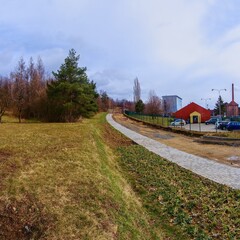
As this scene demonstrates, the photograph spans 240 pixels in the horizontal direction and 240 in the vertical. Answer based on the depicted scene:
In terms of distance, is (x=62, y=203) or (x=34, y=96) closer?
(x=62, y=203)

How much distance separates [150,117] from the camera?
48250 millimetres

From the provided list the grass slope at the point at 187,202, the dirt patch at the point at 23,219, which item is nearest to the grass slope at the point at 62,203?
the dirt patch at the point at 23,219

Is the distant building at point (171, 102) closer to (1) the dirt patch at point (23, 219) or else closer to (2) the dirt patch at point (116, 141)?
(2) the dirt patch at point (116, 141)

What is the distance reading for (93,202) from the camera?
20.7 feet

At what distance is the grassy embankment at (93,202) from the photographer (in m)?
5.32

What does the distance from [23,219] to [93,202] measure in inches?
61.4

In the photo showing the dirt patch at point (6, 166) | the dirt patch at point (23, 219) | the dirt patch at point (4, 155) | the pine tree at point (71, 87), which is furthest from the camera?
the pine tree at point (71, 87)

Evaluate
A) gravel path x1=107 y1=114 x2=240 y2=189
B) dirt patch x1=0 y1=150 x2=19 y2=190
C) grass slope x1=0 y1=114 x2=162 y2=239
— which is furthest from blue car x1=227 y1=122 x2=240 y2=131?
dirt patch x1=0 y1=150 x2=19 y2=190

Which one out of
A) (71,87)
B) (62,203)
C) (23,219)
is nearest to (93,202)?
(62,203)

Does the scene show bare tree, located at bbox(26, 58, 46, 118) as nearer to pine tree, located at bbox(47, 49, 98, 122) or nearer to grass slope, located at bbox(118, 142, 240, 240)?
pine tree, located at bbox(47, 49, 98, 122)

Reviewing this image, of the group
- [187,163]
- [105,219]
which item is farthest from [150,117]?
[105,219]

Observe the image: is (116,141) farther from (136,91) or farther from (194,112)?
(136,91)

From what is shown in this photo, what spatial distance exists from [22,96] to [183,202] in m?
27.8

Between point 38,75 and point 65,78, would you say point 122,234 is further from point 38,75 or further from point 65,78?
A: point 38,75
